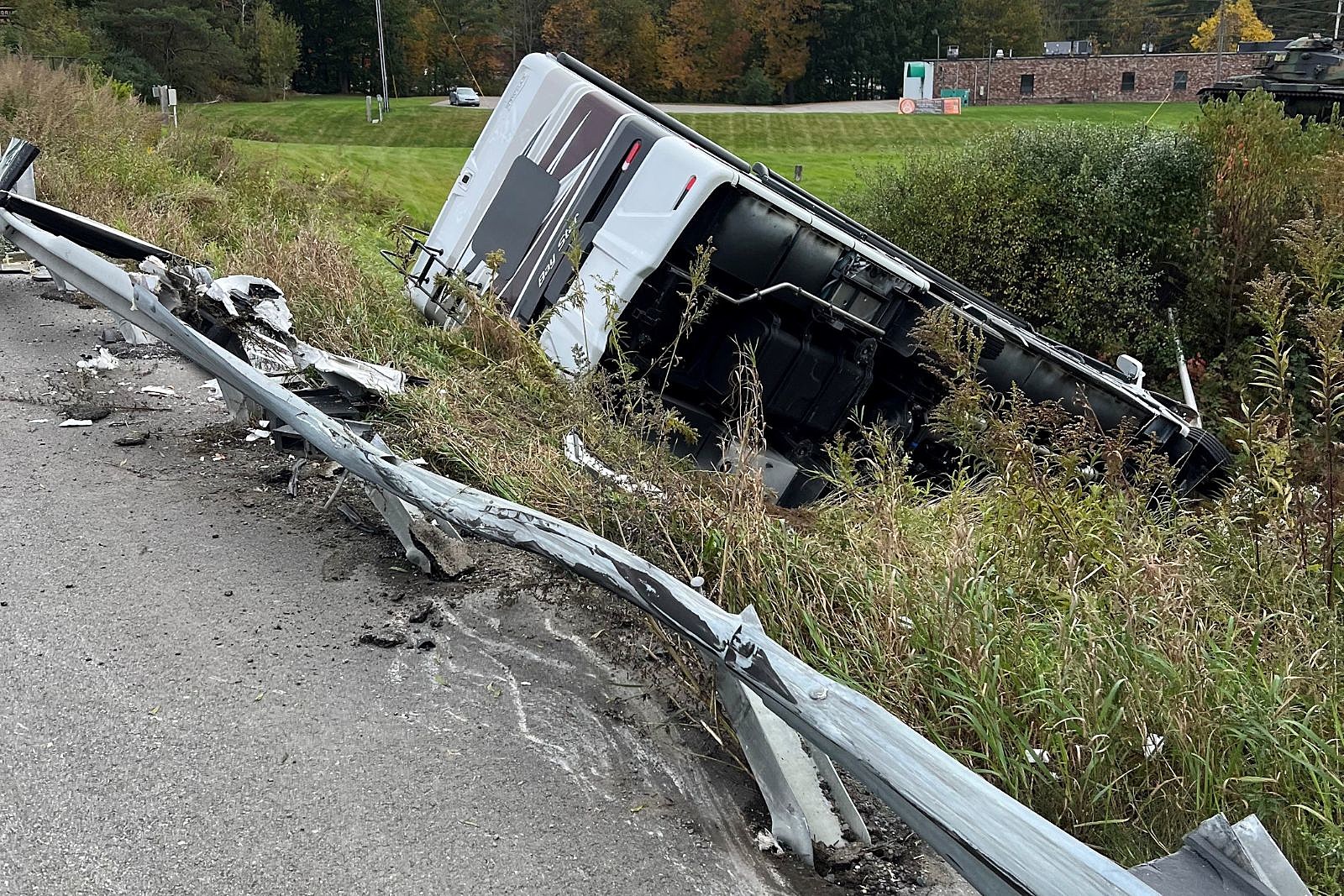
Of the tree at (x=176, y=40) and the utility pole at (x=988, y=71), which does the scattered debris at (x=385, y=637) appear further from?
the utility pole at (x=988, y=71)

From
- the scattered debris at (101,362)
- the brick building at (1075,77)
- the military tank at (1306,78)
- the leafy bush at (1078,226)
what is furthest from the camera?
the brick building at (1075,77)

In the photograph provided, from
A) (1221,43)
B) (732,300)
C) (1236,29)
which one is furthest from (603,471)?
(1236,29)

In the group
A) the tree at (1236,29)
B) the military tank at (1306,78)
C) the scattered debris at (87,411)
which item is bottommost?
the scattered debris at (87,411)

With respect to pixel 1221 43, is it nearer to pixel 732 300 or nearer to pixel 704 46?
pixel 704 46

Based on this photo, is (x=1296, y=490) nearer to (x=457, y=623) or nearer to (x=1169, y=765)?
(x=1169, y=765)

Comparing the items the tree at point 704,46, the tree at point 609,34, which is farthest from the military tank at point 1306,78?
the tree at point 704,46

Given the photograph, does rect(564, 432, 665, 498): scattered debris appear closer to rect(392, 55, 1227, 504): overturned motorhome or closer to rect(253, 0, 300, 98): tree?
rect(392, 55, 1227, 504): overturned motorhome

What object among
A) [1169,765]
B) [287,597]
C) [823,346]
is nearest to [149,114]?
[823,346]

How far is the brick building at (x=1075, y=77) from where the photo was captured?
67125 millimetres

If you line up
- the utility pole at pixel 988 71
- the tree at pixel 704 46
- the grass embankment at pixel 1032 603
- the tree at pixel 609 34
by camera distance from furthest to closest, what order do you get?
the utility pole at pixel 988 71
the tree at pixel 704 46
the tree at pixel 609 34
the grass embankment at pixel 1032 603

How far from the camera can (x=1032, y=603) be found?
352 centimetres

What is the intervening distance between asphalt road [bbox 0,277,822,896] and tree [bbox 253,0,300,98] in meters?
63.0

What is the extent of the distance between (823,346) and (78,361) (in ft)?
14.2

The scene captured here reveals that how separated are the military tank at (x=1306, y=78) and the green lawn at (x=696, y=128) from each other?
7.99 m
